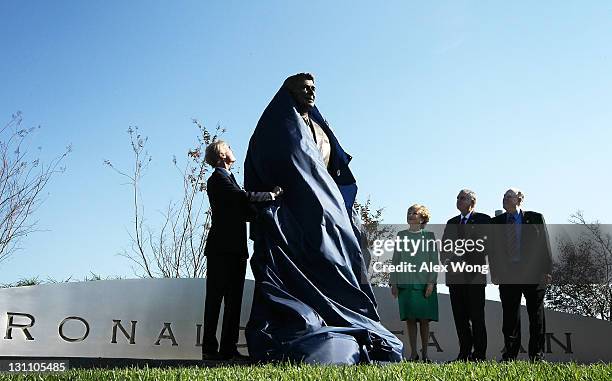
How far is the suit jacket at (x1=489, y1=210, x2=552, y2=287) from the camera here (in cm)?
663

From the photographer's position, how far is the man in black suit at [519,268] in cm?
661

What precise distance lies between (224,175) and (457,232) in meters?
2.68

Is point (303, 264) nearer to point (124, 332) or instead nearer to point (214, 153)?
point (214, 153)

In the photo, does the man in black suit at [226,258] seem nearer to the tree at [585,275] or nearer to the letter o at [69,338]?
the letter o at [69,338]

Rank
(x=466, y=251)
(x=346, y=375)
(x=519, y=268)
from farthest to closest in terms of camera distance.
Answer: (x=466, y=251) < (x=519, y=268) < (x=346, y=375)

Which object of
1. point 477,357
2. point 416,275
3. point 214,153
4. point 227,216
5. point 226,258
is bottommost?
point 477,357

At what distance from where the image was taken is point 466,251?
6.92m

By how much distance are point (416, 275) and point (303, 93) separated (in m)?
2.35

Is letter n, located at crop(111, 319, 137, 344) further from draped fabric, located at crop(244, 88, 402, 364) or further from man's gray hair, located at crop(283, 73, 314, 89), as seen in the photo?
man's gray hair, located at crop(283, 73, 314, 89)

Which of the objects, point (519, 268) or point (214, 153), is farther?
point (519, 268)

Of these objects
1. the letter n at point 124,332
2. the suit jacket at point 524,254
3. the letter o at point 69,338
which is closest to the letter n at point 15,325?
the letter o at point 69,338

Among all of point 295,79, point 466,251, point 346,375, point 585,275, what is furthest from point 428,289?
point 585,275

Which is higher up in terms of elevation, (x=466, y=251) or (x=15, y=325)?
(x=466, y=251)

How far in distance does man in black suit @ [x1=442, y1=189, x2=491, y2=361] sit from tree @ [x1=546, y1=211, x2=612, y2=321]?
5.01 metres
